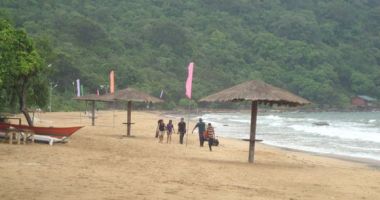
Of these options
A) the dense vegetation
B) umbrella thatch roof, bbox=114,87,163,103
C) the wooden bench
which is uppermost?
the dense vegetation

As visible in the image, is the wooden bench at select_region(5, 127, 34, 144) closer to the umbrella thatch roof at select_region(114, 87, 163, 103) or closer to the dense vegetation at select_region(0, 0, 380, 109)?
the umbrella thatch roof at select_region(114, 87, 163, 103)

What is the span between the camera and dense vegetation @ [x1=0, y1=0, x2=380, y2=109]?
79.1 m

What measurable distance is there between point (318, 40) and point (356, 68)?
37.7 ft

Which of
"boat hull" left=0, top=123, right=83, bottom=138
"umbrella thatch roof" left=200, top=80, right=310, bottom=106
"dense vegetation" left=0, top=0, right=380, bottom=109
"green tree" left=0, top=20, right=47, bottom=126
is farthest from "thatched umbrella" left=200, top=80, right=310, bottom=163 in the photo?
"dense vegetation" left=0, top=0, right=380, bottom=109

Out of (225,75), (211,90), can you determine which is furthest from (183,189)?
(225,75)

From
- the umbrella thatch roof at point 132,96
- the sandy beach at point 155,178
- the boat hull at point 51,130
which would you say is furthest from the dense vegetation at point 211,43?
the sandy beach at point 155,178

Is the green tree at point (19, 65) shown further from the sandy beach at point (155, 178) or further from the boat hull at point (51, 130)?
the sandy beach at point (155, 178)

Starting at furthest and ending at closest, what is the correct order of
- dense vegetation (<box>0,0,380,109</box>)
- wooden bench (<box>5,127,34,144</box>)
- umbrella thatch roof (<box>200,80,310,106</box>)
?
dense vegetation (<box>0,0,380,109</box>), wooden bench (<box>5,127,34,144</box>), umbrella thatch roof (<box>200,80,310,106</box>)

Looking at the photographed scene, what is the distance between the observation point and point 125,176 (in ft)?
31.1

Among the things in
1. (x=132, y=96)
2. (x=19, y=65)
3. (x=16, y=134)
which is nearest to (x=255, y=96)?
(x=19, y=65)

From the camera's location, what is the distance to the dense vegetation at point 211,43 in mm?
79125

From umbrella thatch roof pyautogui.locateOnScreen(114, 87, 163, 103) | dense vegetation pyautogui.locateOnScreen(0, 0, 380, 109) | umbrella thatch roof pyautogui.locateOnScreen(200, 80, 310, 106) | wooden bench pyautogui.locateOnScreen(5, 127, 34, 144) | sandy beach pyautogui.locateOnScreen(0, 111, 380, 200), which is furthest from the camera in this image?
dense vegetation pyautogui.locateOnScreen(0, 0, 380, 109)

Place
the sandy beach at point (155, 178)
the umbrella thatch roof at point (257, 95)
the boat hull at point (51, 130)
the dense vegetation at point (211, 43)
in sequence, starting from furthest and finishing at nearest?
the dense vegetation at point (211, 43) → the boat hull at point (51, 130) → the umbrella thatch roof at point (257, 95) → the sandy beach at point (155, 178)

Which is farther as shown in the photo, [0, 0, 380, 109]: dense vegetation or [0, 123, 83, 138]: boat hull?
[0, 0, 380, 109]: dense vegetation
